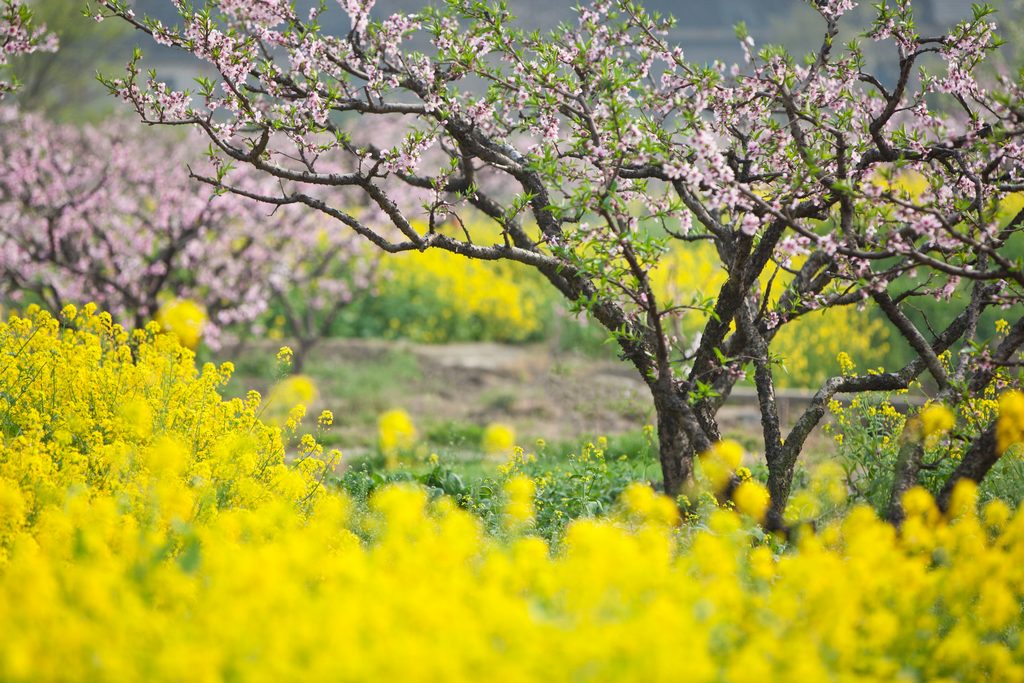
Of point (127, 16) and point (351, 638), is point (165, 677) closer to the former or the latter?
point (351, 638)

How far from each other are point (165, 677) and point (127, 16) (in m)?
3.61

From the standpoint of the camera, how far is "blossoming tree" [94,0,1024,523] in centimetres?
412

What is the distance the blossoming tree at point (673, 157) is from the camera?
4.12 meters

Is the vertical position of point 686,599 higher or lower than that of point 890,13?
lower

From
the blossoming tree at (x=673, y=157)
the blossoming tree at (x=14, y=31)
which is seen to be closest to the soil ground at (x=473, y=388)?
the blossoming tree at (x=673, y=157)

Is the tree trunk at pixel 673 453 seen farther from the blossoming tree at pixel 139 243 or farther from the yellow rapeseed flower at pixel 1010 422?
the blossoming tree at pixel 139 243

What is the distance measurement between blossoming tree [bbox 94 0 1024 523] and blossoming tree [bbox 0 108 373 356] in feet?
12.5

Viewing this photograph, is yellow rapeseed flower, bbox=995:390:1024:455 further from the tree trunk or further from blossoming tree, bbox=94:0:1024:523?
the tree trunk

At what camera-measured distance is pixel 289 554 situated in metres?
2.44

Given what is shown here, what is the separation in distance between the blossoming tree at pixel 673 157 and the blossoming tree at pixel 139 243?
3824 millimetres

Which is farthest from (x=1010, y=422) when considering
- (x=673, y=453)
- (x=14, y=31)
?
(x=14, y=31)

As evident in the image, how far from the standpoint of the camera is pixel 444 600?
231 cm

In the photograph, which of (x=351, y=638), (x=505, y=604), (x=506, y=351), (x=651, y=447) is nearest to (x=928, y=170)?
(x=651, y=447)

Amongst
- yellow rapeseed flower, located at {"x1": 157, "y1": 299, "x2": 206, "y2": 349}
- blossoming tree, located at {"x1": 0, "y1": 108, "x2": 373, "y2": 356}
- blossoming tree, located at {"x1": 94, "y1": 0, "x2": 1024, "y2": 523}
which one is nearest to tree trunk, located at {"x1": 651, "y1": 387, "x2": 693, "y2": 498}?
blossoming tree, located at {"x1": 94, "y1": 0, "x2": 1024, "y2": 523}
